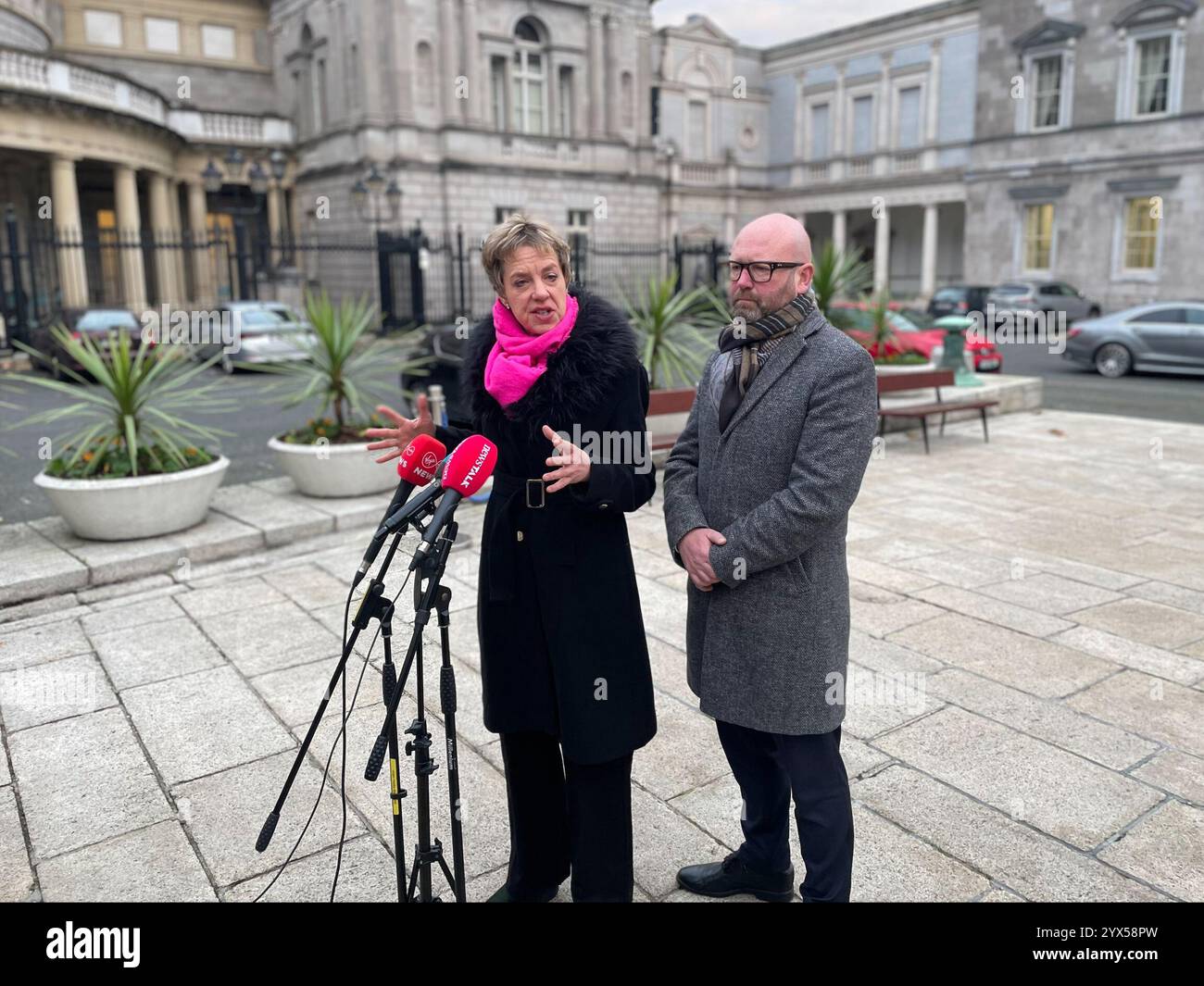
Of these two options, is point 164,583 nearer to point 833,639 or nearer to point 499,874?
point 499,874

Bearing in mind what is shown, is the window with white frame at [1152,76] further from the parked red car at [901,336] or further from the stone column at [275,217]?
the stone column at [275,217]

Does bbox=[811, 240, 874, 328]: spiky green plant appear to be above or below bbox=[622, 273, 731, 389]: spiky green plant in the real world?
above

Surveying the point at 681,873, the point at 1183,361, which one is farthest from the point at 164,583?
the point at 1183,361

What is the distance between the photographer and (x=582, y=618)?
2676 millimetres

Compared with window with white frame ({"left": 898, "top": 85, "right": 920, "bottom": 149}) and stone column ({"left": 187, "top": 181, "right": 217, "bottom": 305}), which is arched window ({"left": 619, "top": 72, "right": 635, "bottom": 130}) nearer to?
window with white frame ({"left": 898, "top": 85, "right": 920, "bottom": 149})

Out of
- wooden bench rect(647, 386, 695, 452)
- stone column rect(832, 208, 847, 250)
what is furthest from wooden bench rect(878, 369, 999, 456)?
stone column rect(832, 208, 847, 250)

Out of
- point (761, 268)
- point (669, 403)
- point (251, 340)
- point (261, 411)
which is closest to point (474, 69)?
point (251, 340)

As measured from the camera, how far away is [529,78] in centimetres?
3309

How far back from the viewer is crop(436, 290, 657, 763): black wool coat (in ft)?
8.56

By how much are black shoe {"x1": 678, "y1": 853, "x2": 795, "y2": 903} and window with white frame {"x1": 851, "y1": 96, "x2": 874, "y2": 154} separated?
42.7m

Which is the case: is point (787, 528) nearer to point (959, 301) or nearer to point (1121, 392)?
point (1121, 392)

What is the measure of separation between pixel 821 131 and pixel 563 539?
1767 inches

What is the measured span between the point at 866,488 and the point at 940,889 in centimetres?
596
